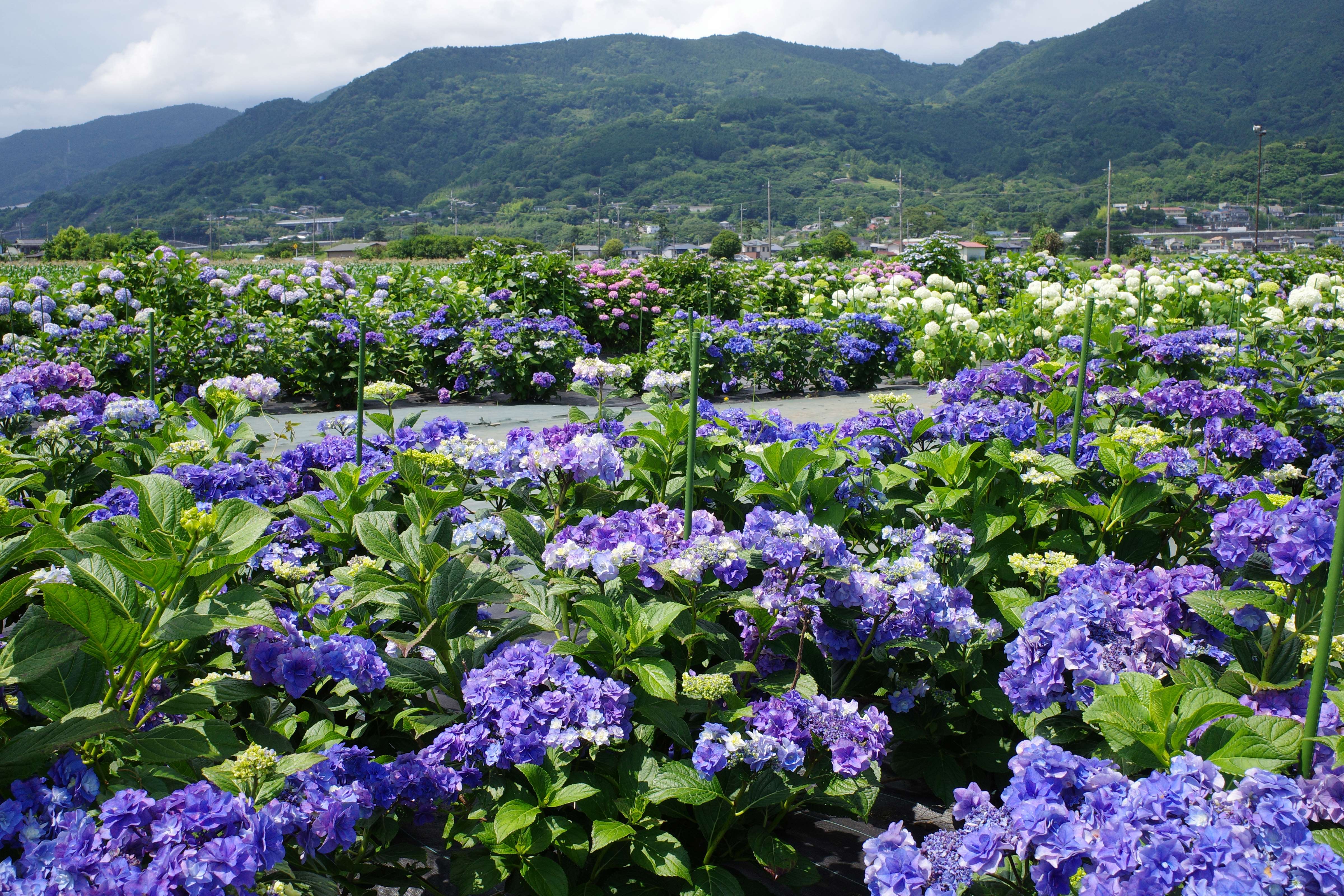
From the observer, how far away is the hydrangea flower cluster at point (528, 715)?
1.39 metres

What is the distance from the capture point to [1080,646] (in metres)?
1.54

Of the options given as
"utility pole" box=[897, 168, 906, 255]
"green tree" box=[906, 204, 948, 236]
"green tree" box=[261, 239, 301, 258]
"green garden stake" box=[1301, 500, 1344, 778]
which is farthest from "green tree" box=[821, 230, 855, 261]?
"green tree" box=[261, 239, 301, 258]

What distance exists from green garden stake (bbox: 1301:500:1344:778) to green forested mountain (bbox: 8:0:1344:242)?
4346 inches

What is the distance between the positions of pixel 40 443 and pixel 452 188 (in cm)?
16241

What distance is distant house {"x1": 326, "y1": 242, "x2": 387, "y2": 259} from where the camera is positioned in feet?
221

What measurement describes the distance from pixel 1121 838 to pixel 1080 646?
56 cm

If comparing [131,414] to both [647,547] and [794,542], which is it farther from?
[794,542]

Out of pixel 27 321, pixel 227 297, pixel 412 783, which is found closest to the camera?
pixel 412 783

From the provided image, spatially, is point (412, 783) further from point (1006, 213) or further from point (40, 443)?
point (1006, 213)

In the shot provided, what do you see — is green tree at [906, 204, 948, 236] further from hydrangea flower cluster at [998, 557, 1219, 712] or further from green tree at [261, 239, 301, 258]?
hydrangea flower cluster at [998, 557, 1219, 712]

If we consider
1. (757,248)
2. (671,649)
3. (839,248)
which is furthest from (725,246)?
(671,649)

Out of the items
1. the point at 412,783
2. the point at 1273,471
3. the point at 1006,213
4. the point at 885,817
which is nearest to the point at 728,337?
the point at 1273,471

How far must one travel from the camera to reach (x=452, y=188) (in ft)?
504

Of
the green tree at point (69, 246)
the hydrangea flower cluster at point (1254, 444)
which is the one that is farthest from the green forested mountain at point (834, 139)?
the hydrangea flower cluster at point (1254, 444)
